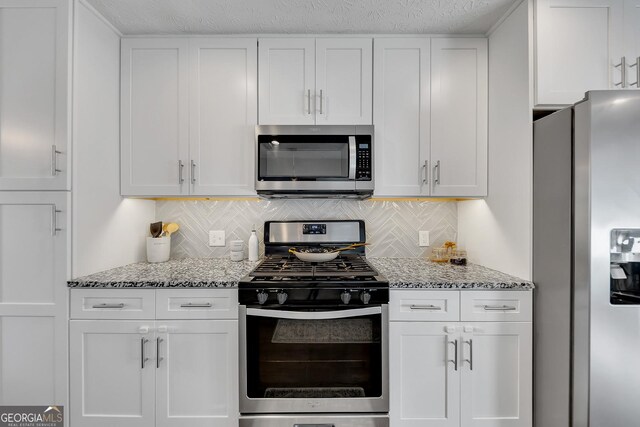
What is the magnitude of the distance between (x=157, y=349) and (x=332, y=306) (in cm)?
94

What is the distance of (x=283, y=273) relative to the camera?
5.66 feet

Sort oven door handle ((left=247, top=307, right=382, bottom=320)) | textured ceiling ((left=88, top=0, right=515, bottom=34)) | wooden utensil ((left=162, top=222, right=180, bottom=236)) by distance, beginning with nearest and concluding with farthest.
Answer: oven door handle ((left=247, top=307, right=382, bottom=320)) → textured ceiling ((left=88, top=0, right=515, bottom=34)) → wooden utensil ((left=162, top=222, right=180, bottom=236))

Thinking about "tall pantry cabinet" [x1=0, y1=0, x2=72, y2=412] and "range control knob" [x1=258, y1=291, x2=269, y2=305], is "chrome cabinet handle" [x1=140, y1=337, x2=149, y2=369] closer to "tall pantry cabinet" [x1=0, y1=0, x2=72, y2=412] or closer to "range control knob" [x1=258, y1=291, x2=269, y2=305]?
"tall pantry cabinet" [x1=0, y1=0, x2=72, y2=412]

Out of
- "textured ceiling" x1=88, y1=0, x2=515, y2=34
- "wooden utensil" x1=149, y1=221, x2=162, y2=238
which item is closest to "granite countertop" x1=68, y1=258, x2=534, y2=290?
"wooden utensil" x1=149, y1=221, x2=162, y2=238

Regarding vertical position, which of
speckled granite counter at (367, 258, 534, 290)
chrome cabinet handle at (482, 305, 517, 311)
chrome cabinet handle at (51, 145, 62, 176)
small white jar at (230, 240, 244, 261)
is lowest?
chrome cabinet handle at (482, 305, 517, 311)

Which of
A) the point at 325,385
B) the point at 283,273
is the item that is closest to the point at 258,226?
the point at 283,273

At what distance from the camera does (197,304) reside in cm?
164

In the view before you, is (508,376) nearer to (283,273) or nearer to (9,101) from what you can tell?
(283,273)

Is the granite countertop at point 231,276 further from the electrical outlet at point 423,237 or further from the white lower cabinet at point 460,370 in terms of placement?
the electrical outlet at point 423,237

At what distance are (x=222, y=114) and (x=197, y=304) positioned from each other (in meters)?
1.18

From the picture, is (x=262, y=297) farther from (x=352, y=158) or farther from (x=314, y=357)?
(x=352, y=158)

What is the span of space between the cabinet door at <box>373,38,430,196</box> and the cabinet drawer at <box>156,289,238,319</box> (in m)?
1.27

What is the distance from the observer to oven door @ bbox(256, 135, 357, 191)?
1953 mm

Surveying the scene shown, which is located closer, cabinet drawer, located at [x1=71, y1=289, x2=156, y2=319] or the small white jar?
cabinet drawer, located at [x1=71, y1=289, x2=156, y2=319]
